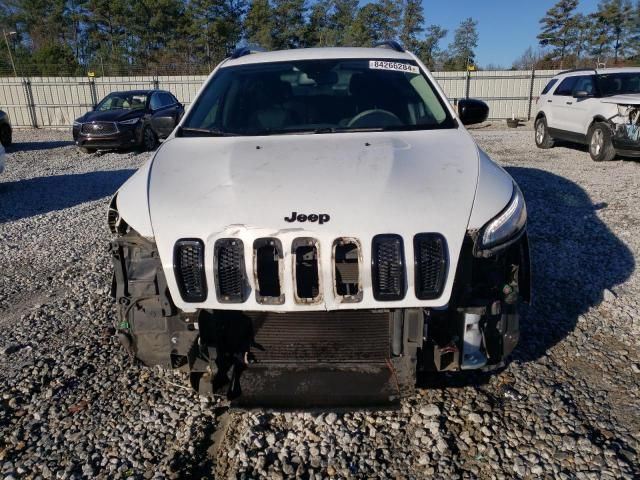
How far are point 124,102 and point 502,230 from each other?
1330 centimetres

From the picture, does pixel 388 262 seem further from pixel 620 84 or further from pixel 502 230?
pixel 620 84

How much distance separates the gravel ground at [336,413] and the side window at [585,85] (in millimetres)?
7316

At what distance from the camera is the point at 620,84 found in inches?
414

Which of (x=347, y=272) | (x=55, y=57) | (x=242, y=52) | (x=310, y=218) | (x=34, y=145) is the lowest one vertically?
(x=34, y=145)

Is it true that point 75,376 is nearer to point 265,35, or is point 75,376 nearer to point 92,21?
point 265,35

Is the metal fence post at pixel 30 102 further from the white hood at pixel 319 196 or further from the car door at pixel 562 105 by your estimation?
the white hood at pixel 319 196

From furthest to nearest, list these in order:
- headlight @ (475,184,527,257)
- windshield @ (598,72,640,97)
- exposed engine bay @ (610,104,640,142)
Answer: windshield @ (598,72,640,97)
exposed engine bay @ (610,104,640,142)
headlight @ (475,184,527,257)

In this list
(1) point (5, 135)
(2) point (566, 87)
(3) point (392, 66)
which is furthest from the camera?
(1) point (5, 135)

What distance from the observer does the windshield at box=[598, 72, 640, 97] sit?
10.4m

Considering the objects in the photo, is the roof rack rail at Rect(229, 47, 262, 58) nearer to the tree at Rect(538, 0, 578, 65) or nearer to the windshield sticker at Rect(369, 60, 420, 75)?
the windshield sticker at Rect(369, 60, 420, 75)

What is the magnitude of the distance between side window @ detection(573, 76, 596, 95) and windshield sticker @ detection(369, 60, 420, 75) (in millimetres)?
8503

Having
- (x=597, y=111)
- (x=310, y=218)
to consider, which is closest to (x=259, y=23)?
(x=597, y=111)

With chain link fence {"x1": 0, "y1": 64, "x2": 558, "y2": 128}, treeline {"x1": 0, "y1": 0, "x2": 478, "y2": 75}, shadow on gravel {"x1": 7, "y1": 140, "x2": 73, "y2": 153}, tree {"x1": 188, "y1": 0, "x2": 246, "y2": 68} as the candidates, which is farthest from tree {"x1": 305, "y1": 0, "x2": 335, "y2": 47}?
shadow on gravel {"x1": 7, "y1": 140, "x2": 73, "y2": 153}

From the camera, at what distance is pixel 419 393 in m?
2.91
